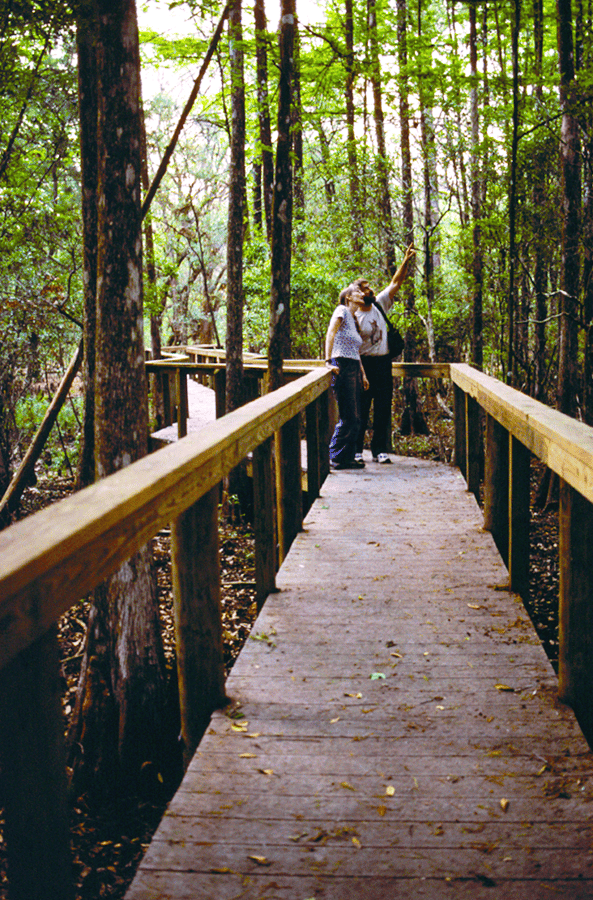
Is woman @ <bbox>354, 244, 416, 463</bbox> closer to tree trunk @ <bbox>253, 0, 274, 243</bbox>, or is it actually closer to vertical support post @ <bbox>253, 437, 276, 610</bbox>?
vertical support post @ <bbox>253, 437, 276, 610</bbox>

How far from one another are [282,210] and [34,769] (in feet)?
Answer: 23.4

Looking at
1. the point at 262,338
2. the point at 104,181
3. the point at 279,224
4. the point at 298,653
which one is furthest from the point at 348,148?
the point at 298,653

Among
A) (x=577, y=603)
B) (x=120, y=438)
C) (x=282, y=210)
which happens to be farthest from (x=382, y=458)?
(x=577, y=603)

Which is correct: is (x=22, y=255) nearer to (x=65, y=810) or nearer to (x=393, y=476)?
(x=393, y=476)

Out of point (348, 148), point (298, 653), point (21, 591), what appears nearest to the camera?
point (21, 591)

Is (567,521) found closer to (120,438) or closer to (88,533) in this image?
(88,533)

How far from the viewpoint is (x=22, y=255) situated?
36.9 feet

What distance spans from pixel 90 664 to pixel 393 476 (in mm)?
3706

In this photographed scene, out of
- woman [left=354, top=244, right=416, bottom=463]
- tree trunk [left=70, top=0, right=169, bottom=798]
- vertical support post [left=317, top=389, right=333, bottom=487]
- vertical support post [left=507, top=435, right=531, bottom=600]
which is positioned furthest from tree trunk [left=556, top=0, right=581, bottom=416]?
tree trunk [left=70, top=0, right=169, bottom=798]

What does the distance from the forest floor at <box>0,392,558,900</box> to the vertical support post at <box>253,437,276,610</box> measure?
5.68ft

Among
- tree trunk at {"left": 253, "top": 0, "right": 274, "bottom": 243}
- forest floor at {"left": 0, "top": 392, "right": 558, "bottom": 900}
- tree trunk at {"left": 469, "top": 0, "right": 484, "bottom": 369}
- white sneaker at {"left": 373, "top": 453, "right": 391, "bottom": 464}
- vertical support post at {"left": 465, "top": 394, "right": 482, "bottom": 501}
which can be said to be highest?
tree trunk at {"left": 253, "top": 0, "right": 274, "bottom": 243}

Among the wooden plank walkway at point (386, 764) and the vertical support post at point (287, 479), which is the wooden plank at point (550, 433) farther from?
the vertical support post at point (287, 479)

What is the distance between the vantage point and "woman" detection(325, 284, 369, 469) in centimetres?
739

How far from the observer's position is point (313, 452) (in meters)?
6.84
